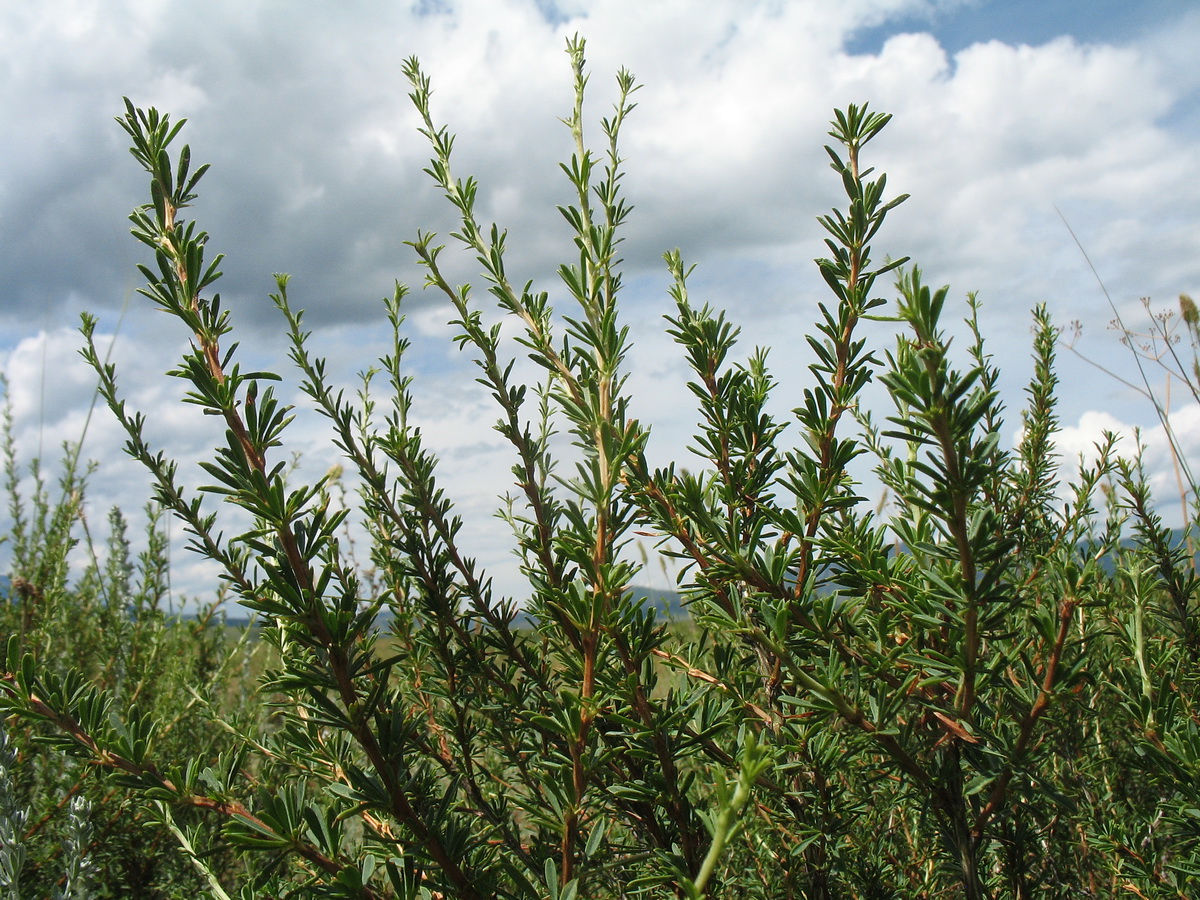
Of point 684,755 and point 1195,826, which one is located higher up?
point 684,755

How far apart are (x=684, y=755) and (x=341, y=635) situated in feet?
1.77

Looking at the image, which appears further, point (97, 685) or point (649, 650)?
point (97, 685)

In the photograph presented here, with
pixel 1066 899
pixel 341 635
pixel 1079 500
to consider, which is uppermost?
pixel 1079 500

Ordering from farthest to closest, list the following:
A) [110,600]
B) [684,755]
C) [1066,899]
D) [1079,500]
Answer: [110,600]
[1079,500]
[1066,899]
[684,755]

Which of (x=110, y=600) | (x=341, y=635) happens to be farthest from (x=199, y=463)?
(x=110, y=600)

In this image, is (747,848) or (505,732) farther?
(747,848)

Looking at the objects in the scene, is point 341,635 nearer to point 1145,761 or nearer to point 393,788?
point 393,788

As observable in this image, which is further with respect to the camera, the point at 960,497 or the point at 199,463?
the point at 199,463

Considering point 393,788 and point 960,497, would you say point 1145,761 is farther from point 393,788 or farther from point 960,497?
point 393,788

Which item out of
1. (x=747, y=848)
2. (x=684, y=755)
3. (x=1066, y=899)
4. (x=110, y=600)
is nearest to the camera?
(x=684, y=755)

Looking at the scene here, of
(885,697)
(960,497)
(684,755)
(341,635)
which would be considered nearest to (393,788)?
(341,635)

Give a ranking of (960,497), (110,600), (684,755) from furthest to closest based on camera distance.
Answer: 1. (110,600)
2. (684,755)
3. (960,497)

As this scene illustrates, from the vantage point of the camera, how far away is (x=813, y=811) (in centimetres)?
137

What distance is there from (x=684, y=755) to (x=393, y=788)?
0.43m
